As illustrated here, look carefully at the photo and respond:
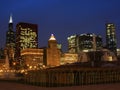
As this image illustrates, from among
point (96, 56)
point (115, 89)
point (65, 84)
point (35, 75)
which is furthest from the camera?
point (96, 56)

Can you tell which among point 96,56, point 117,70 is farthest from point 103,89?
point 96,56

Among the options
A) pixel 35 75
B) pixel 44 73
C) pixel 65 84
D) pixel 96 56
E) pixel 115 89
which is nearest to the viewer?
pixel 115 89

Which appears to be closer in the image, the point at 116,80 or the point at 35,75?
the point at 116,80

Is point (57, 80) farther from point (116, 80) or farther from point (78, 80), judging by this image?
point (116, 80)

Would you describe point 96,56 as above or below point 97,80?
above

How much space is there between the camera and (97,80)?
4041cm

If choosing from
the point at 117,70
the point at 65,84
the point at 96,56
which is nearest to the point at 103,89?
the point at 65,84

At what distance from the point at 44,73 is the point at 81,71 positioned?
518 cm

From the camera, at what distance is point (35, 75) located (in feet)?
147

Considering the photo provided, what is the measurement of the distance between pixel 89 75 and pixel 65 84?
11.7 feet

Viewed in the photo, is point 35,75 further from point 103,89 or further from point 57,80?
point 103,89

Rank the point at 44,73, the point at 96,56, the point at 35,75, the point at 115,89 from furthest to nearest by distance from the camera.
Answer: the point at 96,56, the point at 35,75, the point at 44,73, the point at 115,89

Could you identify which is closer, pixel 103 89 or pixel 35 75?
pixel 103 89

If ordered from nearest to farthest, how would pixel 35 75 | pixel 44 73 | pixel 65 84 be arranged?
pixel 65 84, pixel 44 73, pixel 35 75
